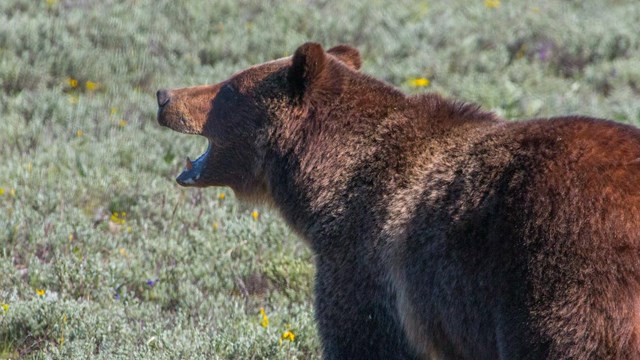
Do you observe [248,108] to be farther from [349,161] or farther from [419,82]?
[419,82]

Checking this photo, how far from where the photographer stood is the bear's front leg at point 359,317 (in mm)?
4461

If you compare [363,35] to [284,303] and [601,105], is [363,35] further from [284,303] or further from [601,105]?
[284,303]

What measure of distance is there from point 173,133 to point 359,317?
16.2 ft

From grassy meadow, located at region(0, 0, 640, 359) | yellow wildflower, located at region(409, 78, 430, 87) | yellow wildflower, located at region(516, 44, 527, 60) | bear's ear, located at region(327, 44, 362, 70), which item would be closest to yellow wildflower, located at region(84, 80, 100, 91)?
grassy meadow, located at region(0, 0, 640, 359)

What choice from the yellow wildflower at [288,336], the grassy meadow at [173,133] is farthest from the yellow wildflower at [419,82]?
the yellow wildflower at [288,336]

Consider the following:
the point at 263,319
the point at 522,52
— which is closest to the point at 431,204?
the point at 263,319

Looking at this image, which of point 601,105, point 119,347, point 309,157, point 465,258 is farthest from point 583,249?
point 601,105

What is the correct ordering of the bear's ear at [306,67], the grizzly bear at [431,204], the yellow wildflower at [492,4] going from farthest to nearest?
the yellow wildflower at [492,4]
the bear's ear at [306,67]
the grizzly bear at [431,204]

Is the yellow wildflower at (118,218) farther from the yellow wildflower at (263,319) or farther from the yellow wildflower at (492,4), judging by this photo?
the yellow wildflower at (492,4)

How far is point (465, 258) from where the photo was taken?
4.04 meters

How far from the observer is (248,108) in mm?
5199

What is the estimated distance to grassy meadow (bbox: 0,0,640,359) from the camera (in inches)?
237

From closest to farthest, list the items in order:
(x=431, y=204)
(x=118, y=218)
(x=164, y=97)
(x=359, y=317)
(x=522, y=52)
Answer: (x=431, y=204) → (x=359, y=317) → (x=164, y=97) → (x=118, y=218) → (x=522, y=52)

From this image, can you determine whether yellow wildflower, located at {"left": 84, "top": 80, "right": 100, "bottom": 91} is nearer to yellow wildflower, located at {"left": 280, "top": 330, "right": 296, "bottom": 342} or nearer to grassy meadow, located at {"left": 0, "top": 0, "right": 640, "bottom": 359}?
grassy meadow, located at {"left": 0, "top": 0, "right": 640, "bottom": 359}
